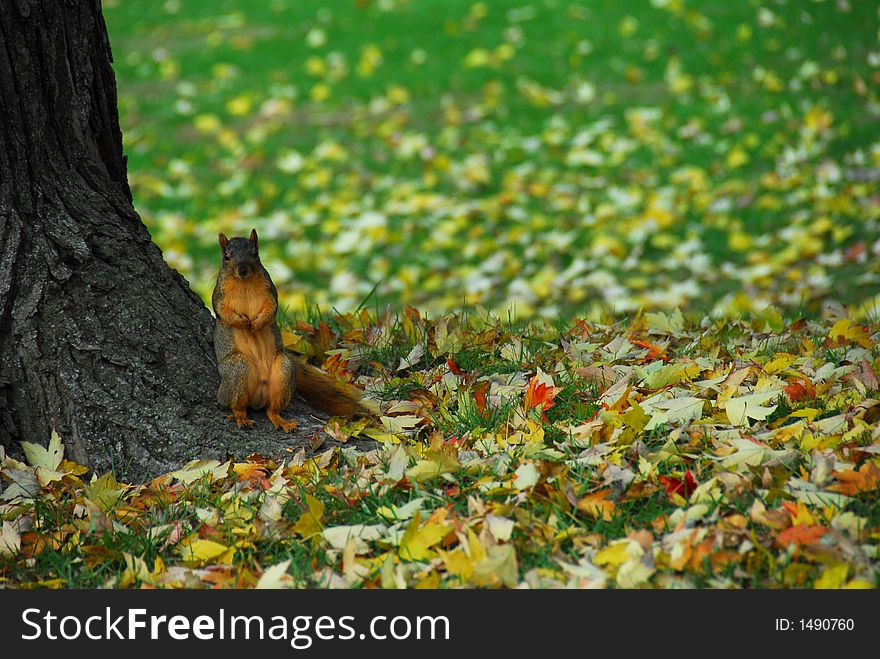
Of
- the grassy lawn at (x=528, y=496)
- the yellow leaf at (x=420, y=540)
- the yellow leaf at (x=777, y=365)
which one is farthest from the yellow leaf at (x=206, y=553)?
the yellow leaf at (x=777, y=365)

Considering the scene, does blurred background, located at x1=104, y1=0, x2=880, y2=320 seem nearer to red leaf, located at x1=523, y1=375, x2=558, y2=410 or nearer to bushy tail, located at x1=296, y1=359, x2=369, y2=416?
bushy tail, located at x1=296, y1=359, x2=369, y2=416

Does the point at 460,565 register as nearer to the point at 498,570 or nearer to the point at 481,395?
the point at 498,570

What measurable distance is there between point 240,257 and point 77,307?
1.89 ft

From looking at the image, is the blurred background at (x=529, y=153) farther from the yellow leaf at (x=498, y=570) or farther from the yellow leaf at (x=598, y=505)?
the yellow leaf at (x=498, y=570)

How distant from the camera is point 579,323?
4641 millimetres

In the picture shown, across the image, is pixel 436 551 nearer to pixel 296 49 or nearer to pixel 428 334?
pixel 428 334

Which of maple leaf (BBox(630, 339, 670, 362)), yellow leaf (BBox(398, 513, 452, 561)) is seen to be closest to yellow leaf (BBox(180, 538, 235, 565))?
yellow leaf (BBox(398, 513, 452, 561))

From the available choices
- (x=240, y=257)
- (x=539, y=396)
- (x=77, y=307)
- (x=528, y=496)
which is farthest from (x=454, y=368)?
(x=77, y=307)

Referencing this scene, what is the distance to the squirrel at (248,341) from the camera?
3375 mm

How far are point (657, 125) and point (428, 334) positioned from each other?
461 centimetres

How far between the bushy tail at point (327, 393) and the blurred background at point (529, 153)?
6.51 ft

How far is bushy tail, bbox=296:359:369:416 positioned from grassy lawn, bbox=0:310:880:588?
11 centimetres

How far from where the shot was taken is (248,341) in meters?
3.43

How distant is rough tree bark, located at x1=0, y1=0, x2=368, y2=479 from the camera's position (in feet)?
10.9
